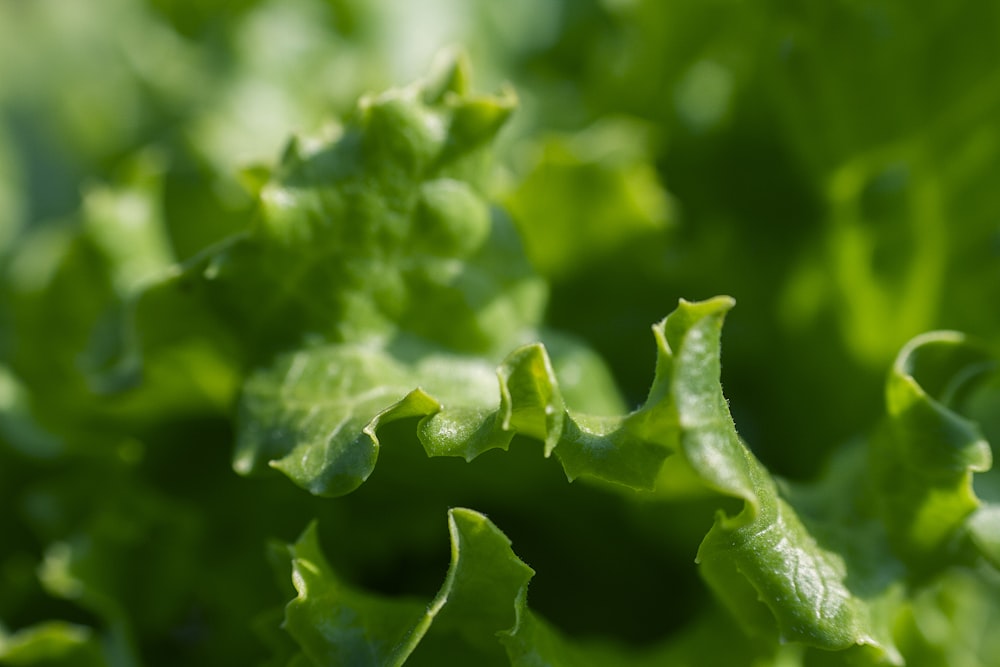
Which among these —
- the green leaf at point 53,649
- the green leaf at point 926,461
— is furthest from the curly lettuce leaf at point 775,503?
the green leaf at point 53,649

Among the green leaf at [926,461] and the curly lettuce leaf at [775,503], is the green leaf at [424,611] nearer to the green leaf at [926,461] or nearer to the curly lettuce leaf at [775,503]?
the curly lettuce leaf at [775,503]

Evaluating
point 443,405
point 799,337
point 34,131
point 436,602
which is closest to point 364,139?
point 443,405

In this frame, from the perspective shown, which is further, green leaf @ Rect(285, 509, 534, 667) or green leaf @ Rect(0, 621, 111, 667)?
A: green leaf @ Rect(0, 621, 111, 667)

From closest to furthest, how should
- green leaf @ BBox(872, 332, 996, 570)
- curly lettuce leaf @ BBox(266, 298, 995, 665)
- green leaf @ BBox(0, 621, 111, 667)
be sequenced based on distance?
curly lettuce leaf @ BBox(266, 298, 995, 665), green leaf @ BBox(872, 332, 996, 570), green leaf @ BBox(0, 621, 111, 667)

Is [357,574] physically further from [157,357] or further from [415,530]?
[157,357]

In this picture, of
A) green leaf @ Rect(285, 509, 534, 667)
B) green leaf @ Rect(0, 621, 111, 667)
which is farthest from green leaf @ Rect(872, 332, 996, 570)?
green leaf @ Rect(0, 621, 111, 667)

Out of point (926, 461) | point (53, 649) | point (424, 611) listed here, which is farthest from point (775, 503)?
point (53, 649)

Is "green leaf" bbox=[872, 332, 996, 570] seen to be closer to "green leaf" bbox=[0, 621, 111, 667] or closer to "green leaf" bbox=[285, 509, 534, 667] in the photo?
"green leaf" bbox=[285, 509, 534, 667]

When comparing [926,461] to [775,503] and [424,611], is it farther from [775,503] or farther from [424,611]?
[424,611]
